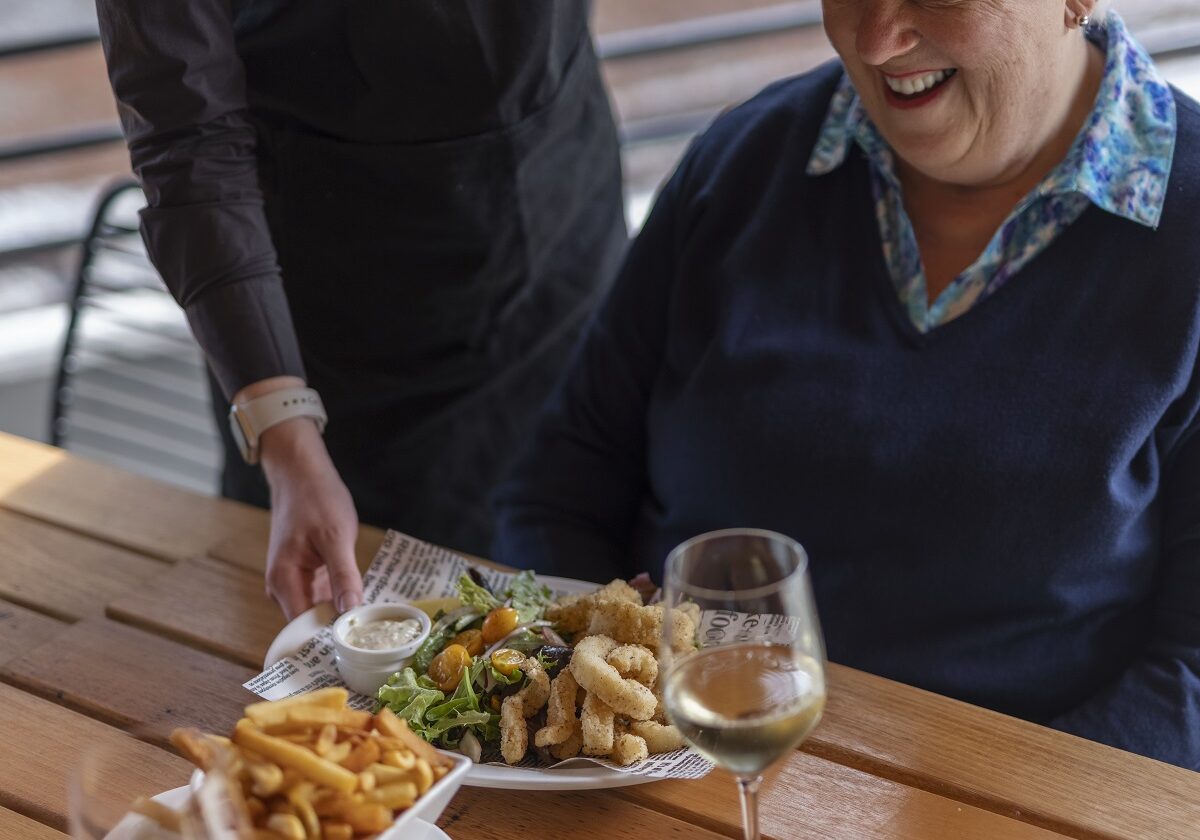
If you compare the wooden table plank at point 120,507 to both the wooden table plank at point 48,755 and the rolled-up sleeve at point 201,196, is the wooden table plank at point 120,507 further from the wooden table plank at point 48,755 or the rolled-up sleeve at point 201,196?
the wooden table plank at point 48,755

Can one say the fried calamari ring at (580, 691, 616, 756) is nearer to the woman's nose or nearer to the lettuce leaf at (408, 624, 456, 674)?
the lettuce leaf at (408, 624, 456, 674)

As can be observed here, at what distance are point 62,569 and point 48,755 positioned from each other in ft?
1.35

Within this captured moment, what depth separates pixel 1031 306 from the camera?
1.48 m

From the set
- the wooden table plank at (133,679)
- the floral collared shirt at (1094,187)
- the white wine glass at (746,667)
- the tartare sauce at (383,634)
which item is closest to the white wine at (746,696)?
the white wine glass at (746,667)

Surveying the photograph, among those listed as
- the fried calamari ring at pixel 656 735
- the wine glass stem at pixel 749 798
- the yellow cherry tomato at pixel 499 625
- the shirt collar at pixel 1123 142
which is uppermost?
the shirt collar at pixel 1123 142

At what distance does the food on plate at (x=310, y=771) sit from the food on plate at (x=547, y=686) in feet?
0.86

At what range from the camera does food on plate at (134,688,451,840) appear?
85cm

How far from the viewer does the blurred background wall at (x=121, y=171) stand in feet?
10.1

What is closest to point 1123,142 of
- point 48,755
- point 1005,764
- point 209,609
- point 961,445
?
point 961,445

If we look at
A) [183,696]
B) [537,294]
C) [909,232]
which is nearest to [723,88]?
[537,294]

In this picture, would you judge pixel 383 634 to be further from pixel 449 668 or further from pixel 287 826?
pixel 287 826

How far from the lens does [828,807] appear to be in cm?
115

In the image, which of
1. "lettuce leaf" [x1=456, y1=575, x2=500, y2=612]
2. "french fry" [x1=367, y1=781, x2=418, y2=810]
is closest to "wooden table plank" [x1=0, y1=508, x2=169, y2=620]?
"lettuce leaf" [x1=456, y1=575, x2=500, y2=612]

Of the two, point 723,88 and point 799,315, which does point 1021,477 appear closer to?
point 799,315
